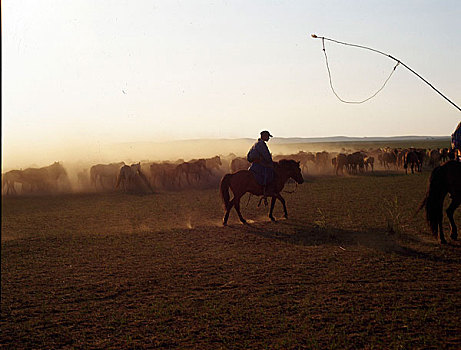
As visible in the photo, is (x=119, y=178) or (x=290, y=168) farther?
(x=119, y=178)

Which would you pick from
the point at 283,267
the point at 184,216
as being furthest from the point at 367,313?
the point at 184,216

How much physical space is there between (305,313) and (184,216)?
32.5 ft

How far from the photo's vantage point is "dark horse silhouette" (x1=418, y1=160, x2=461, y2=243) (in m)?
9.44

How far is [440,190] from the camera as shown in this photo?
31.6ft

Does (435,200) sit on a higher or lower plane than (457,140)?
lower

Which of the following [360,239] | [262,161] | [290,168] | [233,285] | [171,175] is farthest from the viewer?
[171,175]

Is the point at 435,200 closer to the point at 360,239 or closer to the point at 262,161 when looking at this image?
the point at 360,239

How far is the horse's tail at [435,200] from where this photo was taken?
9422 mm

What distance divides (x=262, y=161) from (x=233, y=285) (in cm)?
595

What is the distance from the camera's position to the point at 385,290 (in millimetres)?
6645

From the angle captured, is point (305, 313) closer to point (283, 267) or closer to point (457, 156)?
point (283, 267)

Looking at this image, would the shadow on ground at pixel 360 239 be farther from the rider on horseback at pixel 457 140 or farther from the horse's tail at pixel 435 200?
the rider on horseback at pixel 457 140

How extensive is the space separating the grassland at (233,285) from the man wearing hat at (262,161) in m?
1.33

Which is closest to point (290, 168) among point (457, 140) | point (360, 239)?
point (360, 239)
